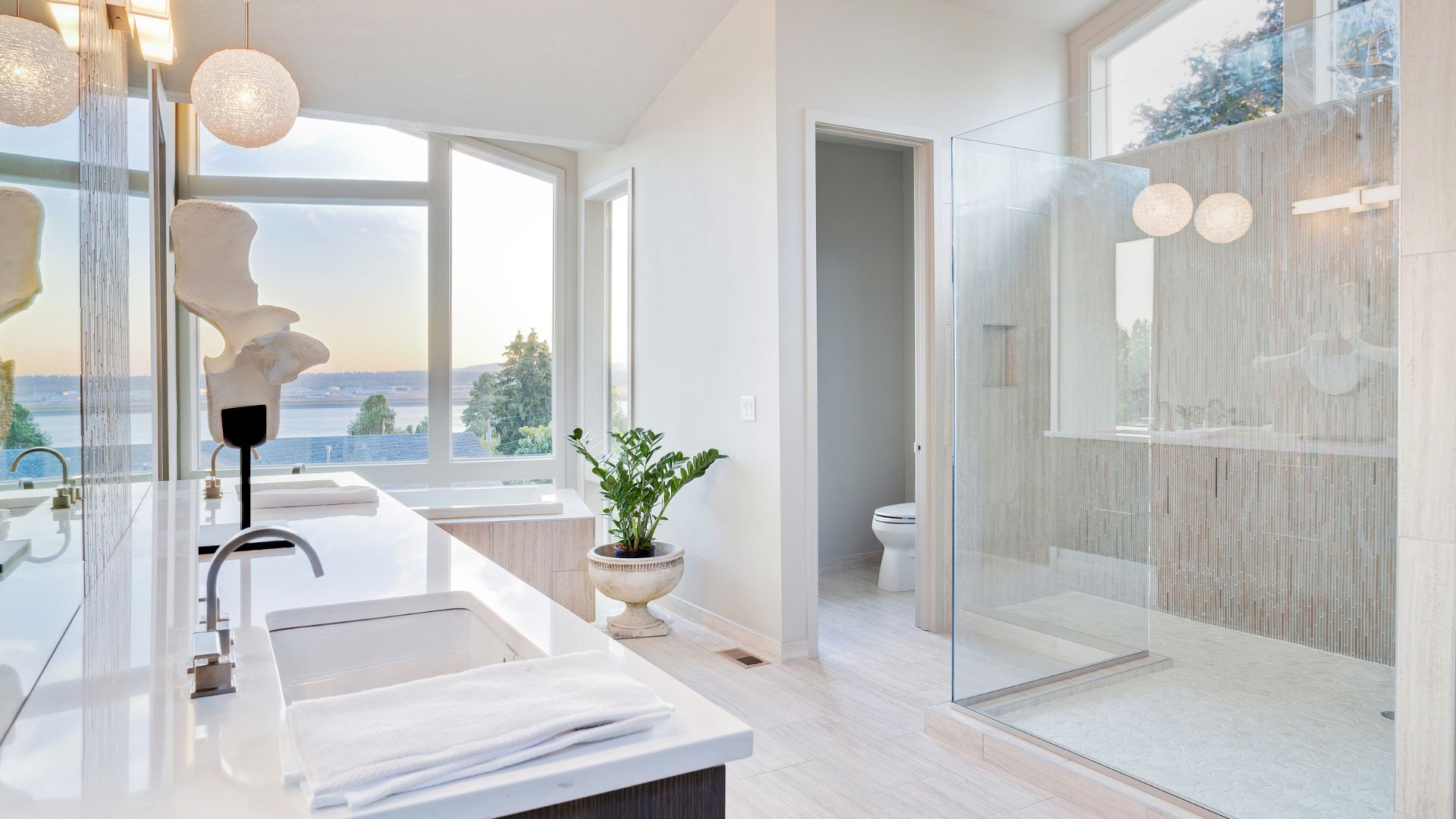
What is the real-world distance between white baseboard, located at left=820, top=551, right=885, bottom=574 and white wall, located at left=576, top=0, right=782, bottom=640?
119cm

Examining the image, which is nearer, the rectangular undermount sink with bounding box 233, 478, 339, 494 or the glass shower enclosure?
the glass shower enclosure

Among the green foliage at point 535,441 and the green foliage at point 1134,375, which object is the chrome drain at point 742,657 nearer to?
the green foliage at point 1134,375

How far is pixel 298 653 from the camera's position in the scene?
131cm

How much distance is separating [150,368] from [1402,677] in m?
3.74

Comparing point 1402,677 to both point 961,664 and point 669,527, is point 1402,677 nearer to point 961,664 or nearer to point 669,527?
point 961,664

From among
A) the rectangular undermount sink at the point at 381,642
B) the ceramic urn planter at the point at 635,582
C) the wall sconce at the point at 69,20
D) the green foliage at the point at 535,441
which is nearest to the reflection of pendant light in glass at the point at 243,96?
the wall sconce at the point at 69,20

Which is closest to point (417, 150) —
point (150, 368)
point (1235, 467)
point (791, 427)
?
point (150, 368)

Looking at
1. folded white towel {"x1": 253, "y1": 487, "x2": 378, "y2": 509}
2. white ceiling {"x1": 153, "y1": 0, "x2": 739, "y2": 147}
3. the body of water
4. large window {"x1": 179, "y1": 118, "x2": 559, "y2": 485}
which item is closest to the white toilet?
large window {"x1": 179, "y1": 118, "x2": 559, "y2": 485}

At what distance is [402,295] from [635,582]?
2732 millimetres

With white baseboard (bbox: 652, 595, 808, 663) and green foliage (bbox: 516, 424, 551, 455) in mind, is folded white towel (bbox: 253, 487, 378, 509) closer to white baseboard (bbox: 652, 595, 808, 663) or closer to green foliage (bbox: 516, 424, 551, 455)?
white baseboard (bbox: 652, 595, 808, 663)

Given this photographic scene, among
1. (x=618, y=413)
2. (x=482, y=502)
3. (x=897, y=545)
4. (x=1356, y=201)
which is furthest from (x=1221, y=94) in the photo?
(x=618, y=413)

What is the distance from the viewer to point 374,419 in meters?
5.39

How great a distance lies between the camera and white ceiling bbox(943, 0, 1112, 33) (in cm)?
399

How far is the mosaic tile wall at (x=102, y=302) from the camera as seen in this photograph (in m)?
1.26
